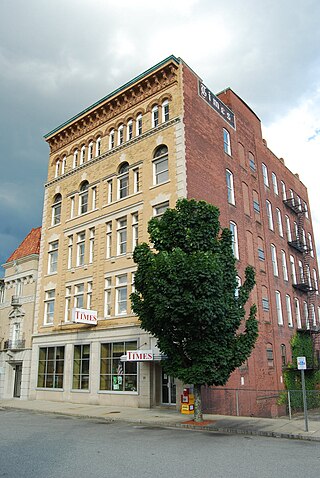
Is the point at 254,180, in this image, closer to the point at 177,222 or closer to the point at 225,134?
the point at 225,134

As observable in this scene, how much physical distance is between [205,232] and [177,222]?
118 cm

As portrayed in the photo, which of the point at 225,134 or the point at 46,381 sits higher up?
the point at 225,134

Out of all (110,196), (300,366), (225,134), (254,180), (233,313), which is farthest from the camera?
(254,180)

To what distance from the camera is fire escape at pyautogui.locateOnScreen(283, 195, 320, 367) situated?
3697cm

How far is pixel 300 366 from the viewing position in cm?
1500

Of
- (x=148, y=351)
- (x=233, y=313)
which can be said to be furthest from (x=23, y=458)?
(x=148, y=351)

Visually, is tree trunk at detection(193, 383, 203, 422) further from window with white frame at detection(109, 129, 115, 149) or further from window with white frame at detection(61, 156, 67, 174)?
window with white frame at detection(61, 156, 67, 174)

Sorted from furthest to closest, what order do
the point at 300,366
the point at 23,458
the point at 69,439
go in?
the point at 300,366
the point at 69,439
the point at 23,458

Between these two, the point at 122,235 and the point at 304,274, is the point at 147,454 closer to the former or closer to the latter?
the point at 122,235

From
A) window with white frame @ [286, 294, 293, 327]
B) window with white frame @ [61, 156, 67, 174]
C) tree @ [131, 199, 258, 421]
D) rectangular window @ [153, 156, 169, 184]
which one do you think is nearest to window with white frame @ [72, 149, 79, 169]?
window with white frame @ [61, 156, 67, 174]

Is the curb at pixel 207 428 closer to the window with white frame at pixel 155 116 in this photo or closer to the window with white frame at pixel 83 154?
the window with white frame at pixel 155 116

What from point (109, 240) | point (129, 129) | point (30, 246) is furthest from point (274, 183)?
point (30, 246)

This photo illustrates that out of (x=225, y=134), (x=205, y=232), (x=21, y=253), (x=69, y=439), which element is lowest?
(x=69, y=439)

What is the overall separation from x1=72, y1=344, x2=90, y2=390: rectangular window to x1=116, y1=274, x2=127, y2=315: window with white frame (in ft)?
11.1
